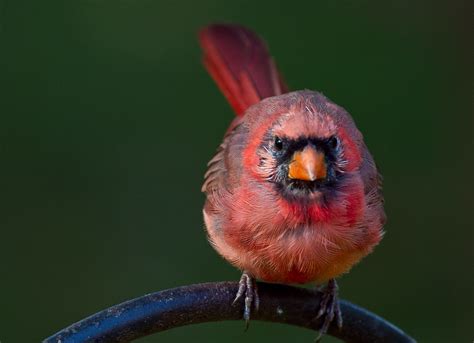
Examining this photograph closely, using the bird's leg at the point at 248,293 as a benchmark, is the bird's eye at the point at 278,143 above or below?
above

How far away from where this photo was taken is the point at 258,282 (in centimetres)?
378

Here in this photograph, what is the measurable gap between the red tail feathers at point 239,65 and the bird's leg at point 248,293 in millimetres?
1156

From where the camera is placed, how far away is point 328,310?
3779 millimetres

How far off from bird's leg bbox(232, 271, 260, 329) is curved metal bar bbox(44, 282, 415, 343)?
0.02 meters

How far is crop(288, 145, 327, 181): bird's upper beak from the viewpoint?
3432mm

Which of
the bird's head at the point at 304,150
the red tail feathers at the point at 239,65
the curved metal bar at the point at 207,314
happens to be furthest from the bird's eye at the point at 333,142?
the red tail feathers at the point at 239,65

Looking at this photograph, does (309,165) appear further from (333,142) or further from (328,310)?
(328,310)

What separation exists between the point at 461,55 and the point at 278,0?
3.91ft

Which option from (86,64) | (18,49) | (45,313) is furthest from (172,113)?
(45,313)

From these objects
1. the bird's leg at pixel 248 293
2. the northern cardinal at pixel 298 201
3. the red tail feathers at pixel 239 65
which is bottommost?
the bird's leg at pixel 248 293

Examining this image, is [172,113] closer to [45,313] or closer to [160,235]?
[160,235]

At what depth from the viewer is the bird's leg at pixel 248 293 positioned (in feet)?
11.4

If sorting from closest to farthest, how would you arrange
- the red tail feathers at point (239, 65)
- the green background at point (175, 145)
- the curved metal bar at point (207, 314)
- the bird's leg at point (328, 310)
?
the curved metal bar at point (207, 314) → the bird's leg at point (328, 310) → the red tail feathers at point (239, 65) → the green background at point (175, 145)

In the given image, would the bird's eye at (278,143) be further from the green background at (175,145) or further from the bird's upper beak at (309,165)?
the green background at (175,145)
